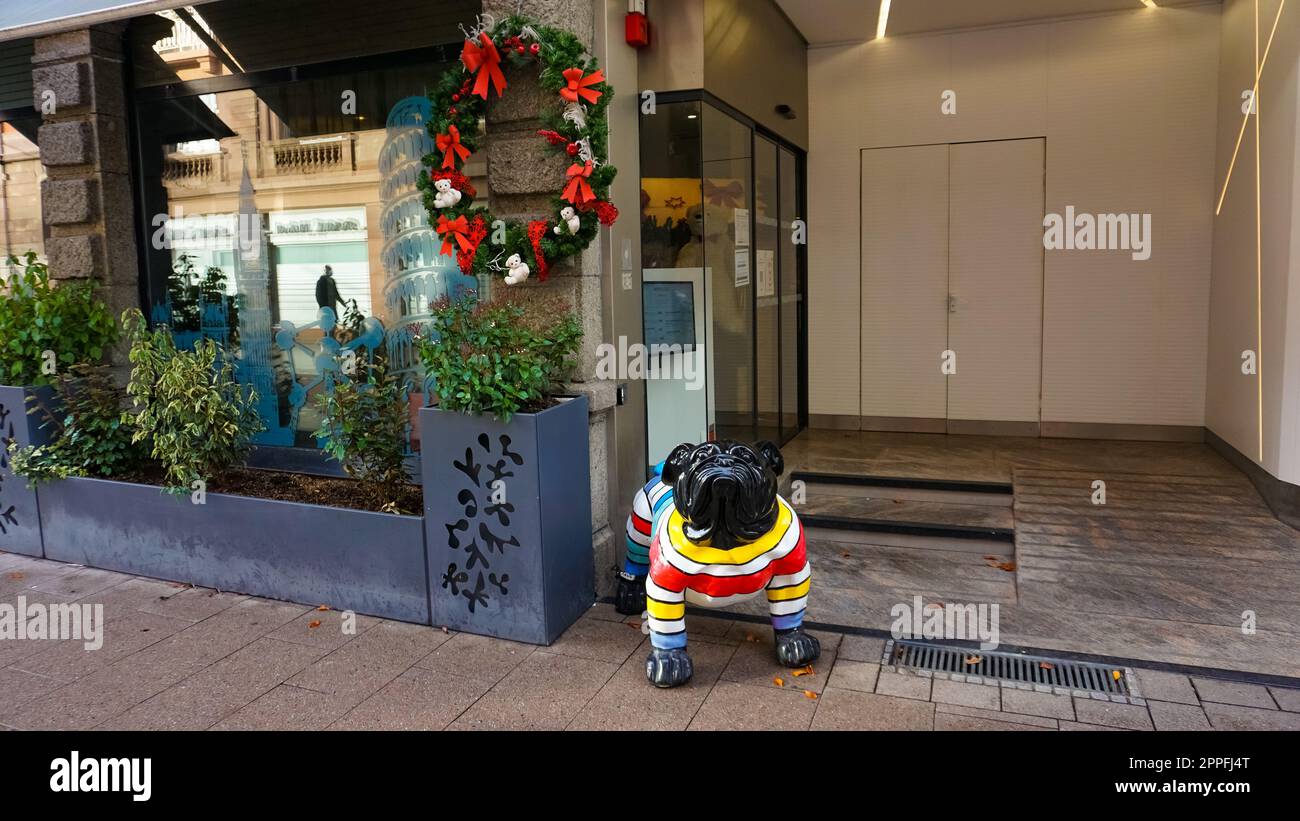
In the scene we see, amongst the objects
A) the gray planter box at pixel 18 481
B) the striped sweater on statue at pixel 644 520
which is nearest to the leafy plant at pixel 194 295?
the gray planter box at pixel 18 481

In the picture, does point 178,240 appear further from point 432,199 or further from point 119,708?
point 119,708

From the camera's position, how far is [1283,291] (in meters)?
5.76

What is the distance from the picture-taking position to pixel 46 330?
5883 millimetres

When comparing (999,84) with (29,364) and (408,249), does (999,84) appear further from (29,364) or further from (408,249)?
(29,364)

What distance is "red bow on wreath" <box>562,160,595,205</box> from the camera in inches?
178

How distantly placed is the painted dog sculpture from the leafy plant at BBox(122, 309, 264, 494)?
9.14 ft

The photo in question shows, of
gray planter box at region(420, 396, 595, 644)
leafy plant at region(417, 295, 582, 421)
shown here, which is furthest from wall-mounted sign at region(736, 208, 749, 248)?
gray planter box at region(420, 396, 595, 644)

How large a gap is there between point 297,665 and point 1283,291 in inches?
238

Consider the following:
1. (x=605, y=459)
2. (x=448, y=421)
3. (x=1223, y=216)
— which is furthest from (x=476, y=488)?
(x=1223, y=216)

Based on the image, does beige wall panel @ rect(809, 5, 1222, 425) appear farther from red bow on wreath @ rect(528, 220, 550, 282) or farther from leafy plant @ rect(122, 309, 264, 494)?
leafy plant @ rect(122, 309, 264, 494)

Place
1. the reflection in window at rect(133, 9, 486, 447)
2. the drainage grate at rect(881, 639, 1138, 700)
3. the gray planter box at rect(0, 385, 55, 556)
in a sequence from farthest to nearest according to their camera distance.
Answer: the reflection in window at rect(133, 9, 486, 447)
the gray planter box at rect(0, 385, 55, 556)
the drainage grate at rect(881, 639, 1138, 700)

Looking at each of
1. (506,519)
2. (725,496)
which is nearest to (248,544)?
(506,519)

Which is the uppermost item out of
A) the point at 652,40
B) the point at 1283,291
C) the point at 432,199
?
the point at 652,40

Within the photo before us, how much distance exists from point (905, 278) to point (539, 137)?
489cm
